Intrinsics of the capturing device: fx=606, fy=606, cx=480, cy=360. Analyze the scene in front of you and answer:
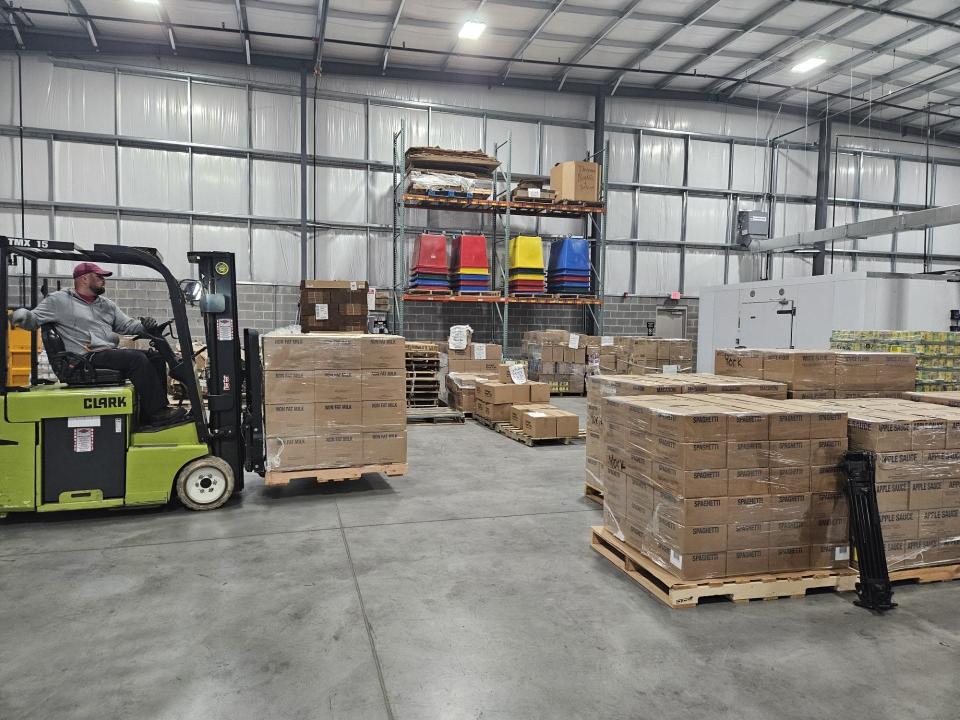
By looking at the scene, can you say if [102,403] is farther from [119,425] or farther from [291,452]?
[291,452]

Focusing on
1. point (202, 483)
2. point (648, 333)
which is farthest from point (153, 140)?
point (648, 333)

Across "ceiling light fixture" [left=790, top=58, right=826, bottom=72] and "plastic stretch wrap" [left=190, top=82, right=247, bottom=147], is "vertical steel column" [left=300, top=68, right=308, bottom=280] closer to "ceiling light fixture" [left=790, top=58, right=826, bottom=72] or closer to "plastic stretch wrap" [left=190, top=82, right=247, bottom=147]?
"plastic stretch wrap" [left=190, top=82, right=247, bottom=147]

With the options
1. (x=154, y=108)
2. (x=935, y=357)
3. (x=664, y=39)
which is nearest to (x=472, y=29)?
(x=664, y=39)

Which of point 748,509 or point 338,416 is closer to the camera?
point 748,509

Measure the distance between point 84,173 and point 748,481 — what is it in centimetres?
1383

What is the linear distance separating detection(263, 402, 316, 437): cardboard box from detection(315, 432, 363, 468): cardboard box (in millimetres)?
160

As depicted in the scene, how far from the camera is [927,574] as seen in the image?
12.7 feet

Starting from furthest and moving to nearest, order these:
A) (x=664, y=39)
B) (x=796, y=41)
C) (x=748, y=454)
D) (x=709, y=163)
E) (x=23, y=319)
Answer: (x=709, y=163), (x=664, y=39), (x=796, y=41), (x=23, y=319), (x=748, y=454)

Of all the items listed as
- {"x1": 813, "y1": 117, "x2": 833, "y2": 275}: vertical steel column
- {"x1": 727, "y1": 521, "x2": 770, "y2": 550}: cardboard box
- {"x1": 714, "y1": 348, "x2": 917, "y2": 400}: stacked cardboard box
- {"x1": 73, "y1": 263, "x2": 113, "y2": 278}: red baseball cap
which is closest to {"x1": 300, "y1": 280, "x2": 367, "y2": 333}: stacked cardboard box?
{"x1": 73, "y1": 263, "x2": 113, "y2": 278}: red baseball cap

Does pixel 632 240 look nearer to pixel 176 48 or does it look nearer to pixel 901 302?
pixel 901 302

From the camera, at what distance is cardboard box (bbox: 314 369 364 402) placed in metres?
5.57

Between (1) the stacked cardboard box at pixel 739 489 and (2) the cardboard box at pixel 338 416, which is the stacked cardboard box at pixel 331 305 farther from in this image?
(1) the stacked cardboard box at pixel 739 489

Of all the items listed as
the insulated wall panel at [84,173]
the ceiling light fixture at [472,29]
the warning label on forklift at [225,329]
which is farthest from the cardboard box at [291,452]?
the insulated wall panel at [84,173]

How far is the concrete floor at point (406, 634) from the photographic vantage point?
8.52 feet
